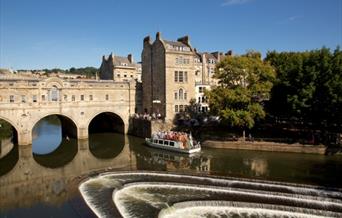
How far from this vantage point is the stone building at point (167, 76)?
5706 centimetres

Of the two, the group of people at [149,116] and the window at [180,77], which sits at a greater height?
the window at [180,77]

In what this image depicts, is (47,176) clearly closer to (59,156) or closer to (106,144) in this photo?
(59,156)

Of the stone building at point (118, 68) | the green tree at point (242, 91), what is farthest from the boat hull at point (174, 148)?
the stone building at point (118, 68)

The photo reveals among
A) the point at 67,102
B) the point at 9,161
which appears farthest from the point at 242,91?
the point at 9,161

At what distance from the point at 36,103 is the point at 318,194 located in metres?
41.2

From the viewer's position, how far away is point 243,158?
134ft

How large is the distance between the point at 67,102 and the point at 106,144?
9487mm

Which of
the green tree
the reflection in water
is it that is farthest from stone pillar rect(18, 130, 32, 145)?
the green tree

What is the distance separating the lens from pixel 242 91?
1829 inches

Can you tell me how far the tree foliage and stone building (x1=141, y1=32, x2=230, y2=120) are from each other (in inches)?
567

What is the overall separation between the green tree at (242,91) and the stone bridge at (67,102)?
60.8ft

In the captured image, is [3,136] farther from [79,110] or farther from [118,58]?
[118,58]

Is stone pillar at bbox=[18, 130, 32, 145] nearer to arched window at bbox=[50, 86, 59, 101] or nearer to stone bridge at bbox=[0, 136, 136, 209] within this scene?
stone bridge at bbox=[0, 136, 136, 209]

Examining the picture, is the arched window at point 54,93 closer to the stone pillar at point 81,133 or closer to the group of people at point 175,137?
the stone pillar at point 81,133
